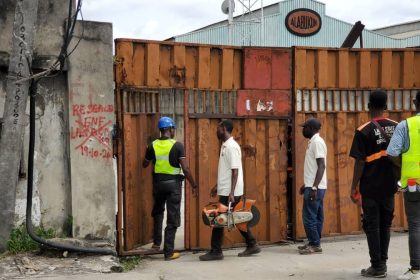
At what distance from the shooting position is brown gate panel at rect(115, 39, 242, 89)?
291 inches

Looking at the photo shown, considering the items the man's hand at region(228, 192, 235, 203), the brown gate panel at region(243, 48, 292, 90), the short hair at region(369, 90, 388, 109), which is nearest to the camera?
the short hair at region(369, 90, 388, 109)

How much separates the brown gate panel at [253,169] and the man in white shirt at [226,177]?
1.74 ft

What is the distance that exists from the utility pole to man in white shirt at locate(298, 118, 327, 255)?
3.57m

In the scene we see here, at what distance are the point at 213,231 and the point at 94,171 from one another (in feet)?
5.47

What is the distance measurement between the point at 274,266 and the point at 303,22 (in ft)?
93.2

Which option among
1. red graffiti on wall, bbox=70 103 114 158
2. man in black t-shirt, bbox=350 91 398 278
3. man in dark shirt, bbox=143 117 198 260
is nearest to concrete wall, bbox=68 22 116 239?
red graffiti on wall, bbox=70 103 114 158

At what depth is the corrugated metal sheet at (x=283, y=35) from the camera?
31.6 metres

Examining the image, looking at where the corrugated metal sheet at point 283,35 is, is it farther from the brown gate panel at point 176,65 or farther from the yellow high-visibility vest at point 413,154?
the yellow high-visibility vest at point 413,154

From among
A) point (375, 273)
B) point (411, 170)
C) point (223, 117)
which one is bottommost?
point (375, 273)

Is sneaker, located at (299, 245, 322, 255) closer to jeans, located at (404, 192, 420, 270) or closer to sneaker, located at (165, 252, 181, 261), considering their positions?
sneaker, located at (165, 252, 181, 261)

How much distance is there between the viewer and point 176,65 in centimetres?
769

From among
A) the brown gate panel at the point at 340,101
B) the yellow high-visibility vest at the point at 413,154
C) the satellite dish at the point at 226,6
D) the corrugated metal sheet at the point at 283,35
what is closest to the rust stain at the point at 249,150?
the brown gate panel at the point at 340,101

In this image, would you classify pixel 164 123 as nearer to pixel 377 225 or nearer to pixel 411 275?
pixel 377 225

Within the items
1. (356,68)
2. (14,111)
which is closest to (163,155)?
(14,111)
